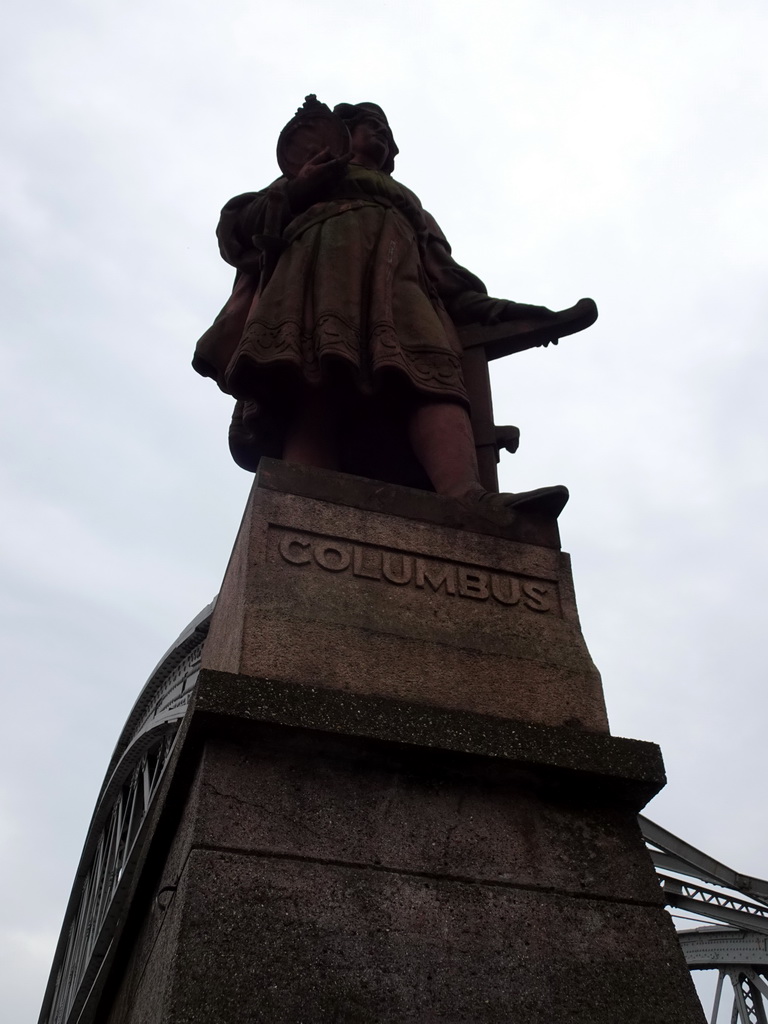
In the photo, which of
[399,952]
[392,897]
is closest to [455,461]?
[392,897]

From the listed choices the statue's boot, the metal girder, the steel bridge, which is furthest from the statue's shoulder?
the metal girder

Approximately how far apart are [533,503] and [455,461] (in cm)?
58

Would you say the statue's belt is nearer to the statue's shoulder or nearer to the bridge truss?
the statue's shoulder

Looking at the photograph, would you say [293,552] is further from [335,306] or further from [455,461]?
[335,306]

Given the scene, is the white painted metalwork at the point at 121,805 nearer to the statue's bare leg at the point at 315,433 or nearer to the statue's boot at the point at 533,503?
the statue's bare leg at the point at 315,433

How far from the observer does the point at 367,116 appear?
24.2 ft

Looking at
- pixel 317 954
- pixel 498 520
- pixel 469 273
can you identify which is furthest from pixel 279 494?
pixel 469 273

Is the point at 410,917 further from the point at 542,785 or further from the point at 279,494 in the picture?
the point at 279,494

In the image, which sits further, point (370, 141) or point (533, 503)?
point (370, 141)

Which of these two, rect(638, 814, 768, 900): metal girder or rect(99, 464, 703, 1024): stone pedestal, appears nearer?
rect(99, 464, 703, 1024): stone pedestal

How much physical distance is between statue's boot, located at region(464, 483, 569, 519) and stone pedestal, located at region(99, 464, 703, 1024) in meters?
0.47

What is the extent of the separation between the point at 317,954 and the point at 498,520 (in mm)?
2345

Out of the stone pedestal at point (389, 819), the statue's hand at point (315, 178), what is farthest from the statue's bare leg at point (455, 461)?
the statue's hand at point (315, 178)

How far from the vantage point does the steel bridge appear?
18953mm
